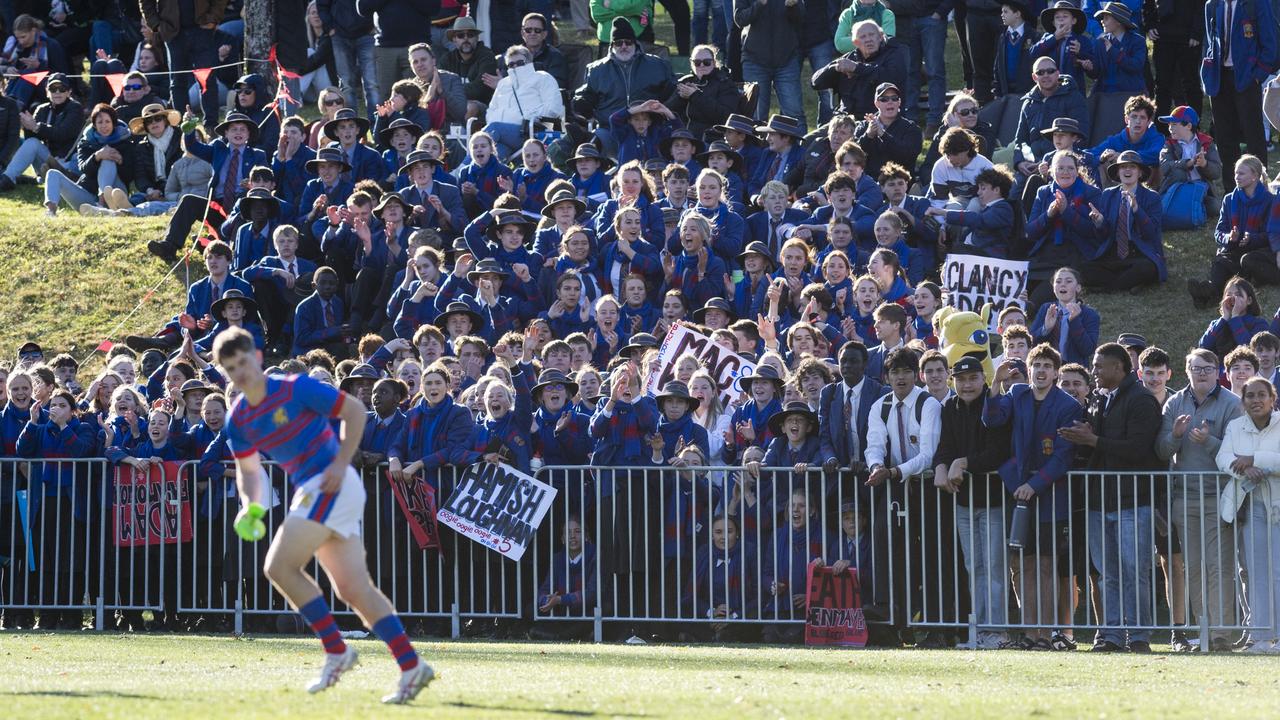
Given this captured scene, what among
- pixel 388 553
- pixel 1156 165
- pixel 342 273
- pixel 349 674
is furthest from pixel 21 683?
pixel 1156 165

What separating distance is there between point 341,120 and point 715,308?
6389 mm

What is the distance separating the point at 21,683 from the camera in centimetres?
1013

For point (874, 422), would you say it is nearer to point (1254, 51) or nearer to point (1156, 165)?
point (1156, 165)

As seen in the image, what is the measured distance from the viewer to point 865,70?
68.8 feet

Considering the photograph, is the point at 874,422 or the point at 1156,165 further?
the point at 1156,165

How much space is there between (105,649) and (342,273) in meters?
7.48

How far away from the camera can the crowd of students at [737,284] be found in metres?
14.0

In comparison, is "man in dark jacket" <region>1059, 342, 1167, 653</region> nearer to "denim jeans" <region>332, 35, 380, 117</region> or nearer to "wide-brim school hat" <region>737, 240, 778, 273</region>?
"wide-brim school hat" <region>737, 240, 778, 273</region>

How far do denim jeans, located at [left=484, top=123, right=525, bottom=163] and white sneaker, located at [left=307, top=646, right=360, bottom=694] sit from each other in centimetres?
1358

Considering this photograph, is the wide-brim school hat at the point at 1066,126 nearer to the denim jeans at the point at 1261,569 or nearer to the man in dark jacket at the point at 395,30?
the denim jeans at the point at 1261,569

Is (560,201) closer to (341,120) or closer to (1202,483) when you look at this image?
(341,120)

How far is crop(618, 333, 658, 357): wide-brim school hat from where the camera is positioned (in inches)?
651

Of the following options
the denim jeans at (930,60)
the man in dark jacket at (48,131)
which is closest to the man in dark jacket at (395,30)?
the man in dark jacket at (48,131)

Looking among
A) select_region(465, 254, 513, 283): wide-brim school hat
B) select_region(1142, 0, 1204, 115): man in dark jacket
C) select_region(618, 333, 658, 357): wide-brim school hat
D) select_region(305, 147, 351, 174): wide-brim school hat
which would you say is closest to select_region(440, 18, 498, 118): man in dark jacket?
select_region(305, 147, 351, 174): wide-brim school hat
